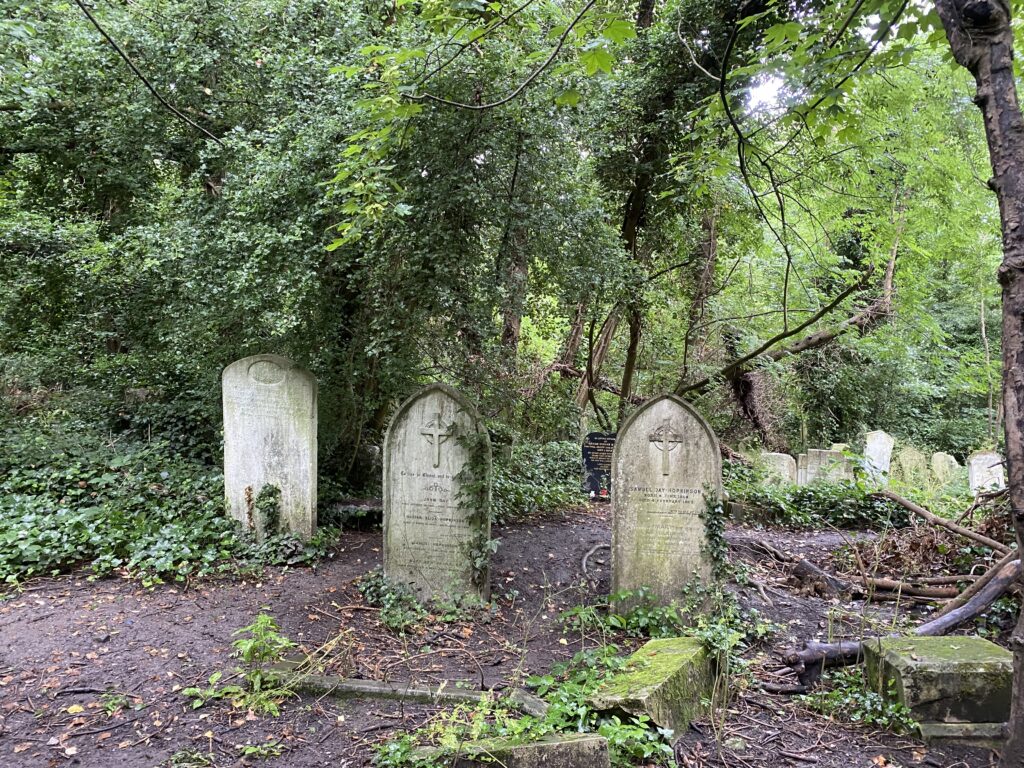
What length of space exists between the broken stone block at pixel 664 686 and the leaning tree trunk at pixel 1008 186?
1273 mm

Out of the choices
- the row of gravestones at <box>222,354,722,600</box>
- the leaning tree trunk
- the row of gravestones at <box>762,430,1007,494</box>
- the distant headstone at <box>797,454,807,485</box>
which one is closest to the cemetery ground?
the row of gravestones at <box>222,354,722,600</box>

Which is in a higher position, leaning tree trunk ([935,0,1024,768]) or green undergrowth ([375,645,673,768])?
leaning tree trunk ([935,0,1024,768])

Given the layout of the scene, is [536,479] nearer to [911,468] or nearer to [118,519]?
[118,519]

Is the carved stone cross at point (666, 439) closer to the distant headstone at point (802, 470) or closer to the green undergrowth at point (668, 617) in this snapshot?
the green undergrowth at point (668, 617)

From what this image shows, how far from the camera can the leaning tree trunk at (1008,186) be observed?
7.00 ft

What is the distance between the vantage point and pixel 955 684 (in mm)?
3105

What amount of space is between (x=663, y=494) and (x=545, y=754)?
271 centimetres

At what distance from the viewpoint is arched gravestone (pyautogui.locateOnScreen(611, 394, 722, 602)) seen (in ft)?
16.0

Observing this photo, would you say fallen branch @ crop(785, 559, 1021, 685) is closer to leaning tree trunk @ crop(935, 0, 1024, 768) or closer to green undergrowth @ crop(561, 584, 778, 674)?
green undergrowth @ crop(561, 584, 778, 674)

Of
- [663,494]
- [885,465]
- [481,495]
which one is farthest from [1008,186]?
[885,465]

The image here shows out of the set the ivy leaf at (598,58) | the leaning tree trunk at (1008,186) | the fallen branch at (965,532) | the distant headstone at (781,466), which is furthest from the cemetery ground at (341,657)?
the distant headstone at (781,466)

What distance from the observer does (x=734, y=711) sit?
3.43 meters

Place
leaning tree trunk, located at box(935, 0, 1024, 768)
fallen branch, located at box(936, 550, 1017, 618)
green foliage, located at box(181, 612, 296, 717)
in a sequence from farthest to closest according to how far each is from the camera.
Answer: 1. fallen branch, located at box(936, 550, 1017, 618)
2. green foliage, located at box(181, 612, 296, 717)
3. leaning tree trunk, located at box(935, 0, 1024, 768)

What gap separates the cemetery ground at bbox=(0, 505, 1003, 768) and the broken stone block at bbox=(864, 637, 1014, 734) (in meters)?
0.16
